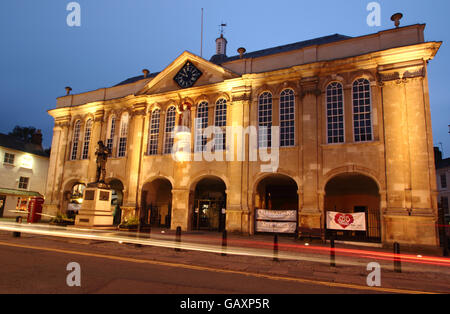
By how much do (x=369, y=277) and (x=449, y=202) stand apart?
32600 mm

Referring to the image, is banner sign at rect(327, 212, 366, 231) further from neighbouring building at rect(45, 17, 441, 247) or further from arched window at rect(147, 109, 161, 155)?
arched window at rect(147, 109, 161, 155)

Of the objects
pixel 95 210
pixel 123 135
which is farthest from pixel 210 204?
pixel 95 210

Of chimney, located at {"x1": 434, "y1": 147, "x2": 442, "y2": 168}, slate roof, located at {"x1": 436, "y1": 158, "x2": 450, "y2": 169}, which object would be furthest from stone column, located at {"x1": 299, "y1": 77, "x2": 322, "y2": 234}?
slate roof, located at {"x1": 436, "y1": 158, "x2": 450, "y2": 169}

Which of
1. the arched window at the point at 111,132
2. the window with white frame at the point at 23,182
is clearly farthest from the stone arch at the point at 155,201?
the window with white frame at the point at 23,182

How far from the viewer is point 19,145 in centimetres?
3438

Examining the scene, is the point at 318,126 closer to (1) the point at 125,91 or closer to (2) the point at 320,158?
(2) the point at 320,158

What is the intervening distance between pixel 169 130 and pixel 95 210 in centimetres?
862

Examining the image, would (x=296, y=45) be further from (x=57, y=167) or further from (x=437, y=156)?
(x=57, y=167)

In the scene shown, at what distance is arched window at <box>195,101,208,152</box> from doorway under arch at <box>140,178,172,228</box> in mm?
5390

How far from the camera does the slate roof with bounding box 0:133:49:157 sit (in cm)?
3225

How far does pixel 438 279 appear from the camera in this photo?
7824mm

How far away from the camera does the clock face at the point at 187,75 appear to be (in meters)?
21.7

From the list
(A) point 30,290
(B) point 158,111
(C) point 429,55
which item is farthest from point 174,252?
(C) point 429,55

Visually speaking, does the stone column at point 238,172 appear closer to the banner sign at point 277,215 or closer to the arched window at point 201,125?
the banner sign at point 277,215
